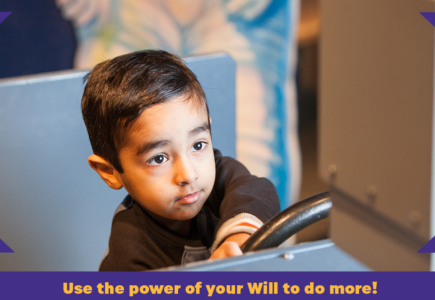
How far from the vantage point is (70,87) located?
100 cm

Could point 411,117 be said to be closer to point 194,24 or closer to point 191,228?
point 191,228

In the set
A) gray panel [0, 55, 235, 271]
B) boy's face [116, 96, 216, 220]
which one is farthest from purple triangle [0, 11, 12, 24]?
boy's face [116, 96, 216, 220]

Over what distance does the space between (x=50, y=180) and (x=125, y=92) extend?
389 mm

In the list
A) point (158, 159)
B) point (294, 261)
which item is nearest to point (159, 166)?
point (158, 159)

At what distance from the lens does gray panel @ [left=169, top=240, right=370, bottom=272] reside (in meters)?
0.33

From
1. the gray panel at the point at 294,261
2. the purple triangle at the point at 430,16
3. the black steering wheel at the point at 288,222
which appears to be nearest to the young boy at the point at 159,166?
the black steering wheel at the point at 288,222

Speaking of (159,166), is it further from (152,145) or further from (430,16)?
(430,16)

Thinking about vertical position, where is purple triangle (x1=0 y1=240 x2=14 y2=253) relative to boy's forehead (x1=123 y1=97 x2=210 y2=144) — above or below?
below

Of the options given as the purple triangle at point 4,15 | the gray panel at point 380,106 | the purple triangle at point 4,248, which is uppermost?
the gray panel at point 380,106

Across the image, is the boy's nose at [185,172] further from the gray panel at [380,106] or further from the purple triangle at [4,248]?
the purple triangle at [4,248]

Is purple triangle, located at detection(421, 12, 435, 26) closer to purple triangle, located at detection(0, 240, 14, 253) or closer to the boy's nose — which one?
the boy's nose

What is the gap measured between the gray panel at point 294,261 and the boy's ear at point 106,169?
19.1 inches

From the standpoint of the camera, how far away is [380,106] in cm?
27
